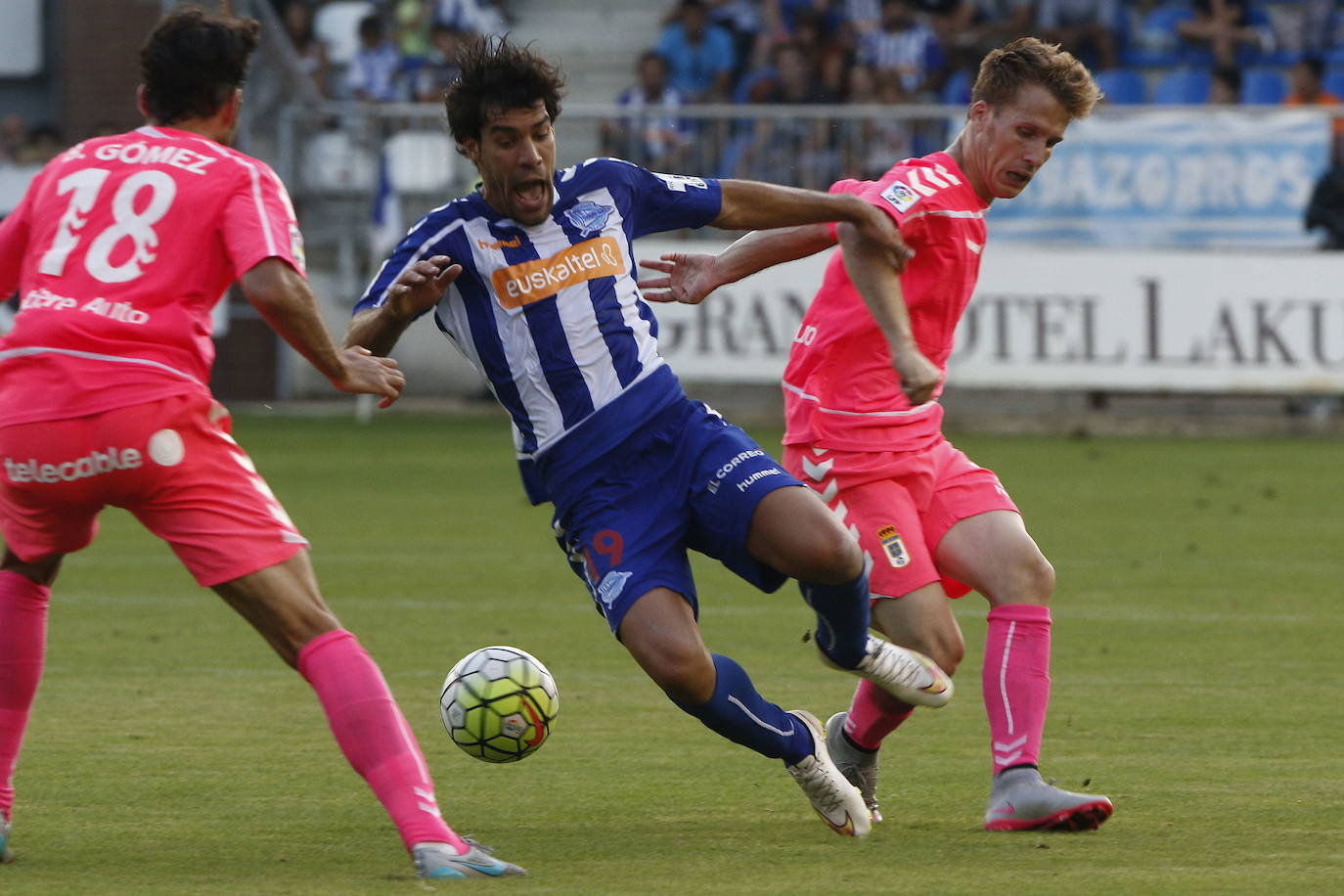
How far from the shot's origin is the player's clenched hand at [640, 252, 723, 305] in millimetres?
6020

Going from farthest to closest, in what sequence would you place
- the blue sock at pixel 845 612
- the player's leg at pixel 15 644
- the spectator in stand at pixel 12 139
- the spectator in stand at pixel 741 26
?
1. the spectator in stand at pixel 741 26
2. the spectator in stand at pixel 12 139
3. the blue sock at pixel 845 612
4. the player's leg at pixel 15 644

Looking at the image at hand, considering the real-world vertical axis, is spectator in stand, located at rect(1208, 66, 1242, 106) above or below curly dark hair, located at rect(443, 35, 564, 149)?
below

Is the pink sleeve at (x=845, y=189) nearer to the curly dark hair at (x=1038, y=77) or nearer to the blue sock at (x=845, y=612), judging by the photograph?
the curly dark hair at (x=1038, y=77)

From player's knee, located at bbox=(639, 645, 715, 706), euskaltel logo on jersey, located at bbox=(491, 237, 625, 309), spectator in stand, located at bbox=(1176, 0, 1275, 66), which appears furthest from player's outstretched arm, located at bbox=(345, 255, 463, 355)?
spectator in stand, located at bbox=(1176, 0, 1275, 66)

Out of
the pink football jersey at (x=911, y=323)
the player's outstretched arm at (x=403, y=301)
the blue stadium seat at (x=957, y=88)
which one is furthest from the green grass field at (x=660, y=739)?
the blue stadium seat at (x=957, y=88)

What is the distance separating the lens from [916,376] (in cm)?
541

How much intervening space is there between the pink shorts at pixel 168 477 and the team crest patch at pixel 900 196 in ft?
6.51

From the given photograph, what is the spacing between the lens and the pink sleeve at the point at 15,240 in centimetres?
500

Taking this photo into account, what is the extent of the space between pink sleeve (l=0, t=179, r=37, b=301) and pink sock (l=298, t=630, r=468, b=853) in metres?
1.25

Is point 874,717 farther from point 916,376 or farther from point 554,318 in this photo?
point 554,318

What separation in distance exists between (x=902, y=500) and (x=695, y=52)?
16.6 metres

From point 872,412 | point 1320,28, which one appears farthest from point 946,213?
point 1320,28

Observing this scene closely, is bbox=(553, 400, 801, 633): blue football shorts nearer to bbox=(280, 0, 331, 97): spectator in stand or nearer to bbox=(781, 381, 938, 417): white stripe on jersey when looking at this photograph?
bbox=(781, 381, 938, 417): white stripe on jersey

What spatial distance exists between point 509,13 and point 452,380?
241 inches
